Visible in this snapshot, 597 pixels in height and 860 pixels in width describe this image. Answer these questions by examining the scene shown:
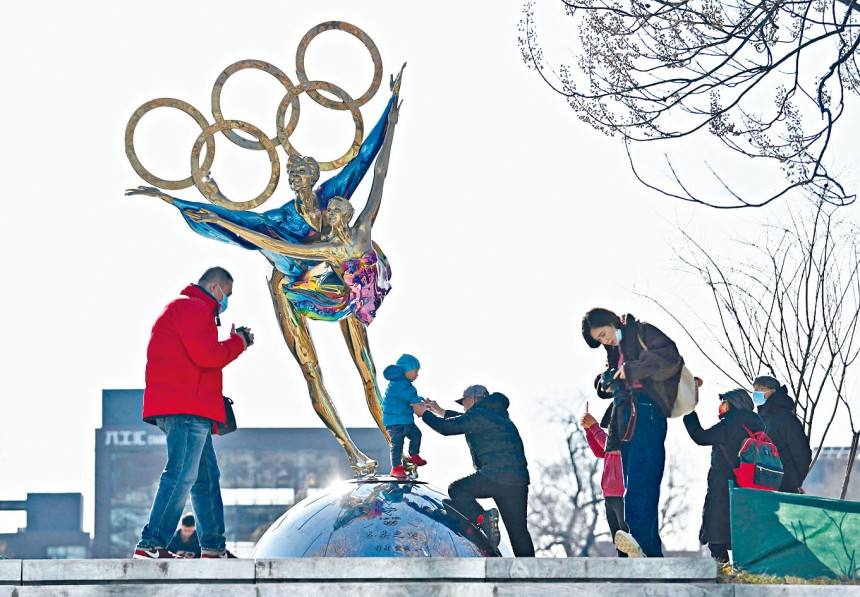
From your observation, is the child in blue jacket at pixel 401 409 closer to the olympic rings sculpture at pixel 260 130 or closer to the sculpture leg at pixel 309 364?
the sculpture leg at pixel 309 364

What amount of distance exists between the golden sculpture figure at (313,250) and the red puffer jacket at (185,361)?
79.4 inches

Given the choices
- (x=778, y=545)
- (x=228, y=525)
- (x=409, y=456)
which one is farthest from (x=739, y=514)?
(x=228, y=525)

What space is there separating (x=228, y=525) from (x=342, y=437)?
6306cm

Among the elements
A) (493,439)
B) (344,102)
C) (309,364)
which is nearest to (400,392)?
(493,439)

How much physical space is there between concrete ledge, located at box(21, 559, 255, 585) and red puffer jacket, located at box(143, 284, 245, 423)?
4.19 feet

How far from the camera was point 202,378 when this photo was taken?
11750 millimetres

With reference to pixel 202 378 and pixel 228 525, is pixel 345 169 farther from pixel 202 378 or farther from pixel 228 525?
pixel 228 525

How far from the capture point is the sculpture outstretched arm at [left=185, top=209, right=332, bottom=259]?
13.6m

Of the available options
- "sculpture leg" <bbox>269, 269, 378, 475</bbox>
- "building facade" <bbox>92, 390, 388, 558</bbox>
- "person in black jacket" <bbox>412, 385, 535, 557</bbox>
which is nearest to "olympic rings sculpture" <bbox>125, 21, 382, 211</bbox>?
"sculpture leg" <bbox>269, 269, 378, 475</bbox>

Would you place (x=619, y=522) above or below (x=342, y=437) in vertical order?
below

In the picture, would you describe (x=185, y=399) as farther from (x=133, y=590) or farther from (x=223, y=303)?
(x=133, y=590)

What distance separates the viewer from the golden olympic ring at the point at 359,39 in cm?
1490

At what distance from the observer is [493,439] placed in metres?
13.1

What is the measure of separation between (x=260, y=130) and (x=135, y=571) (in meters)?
4.92
